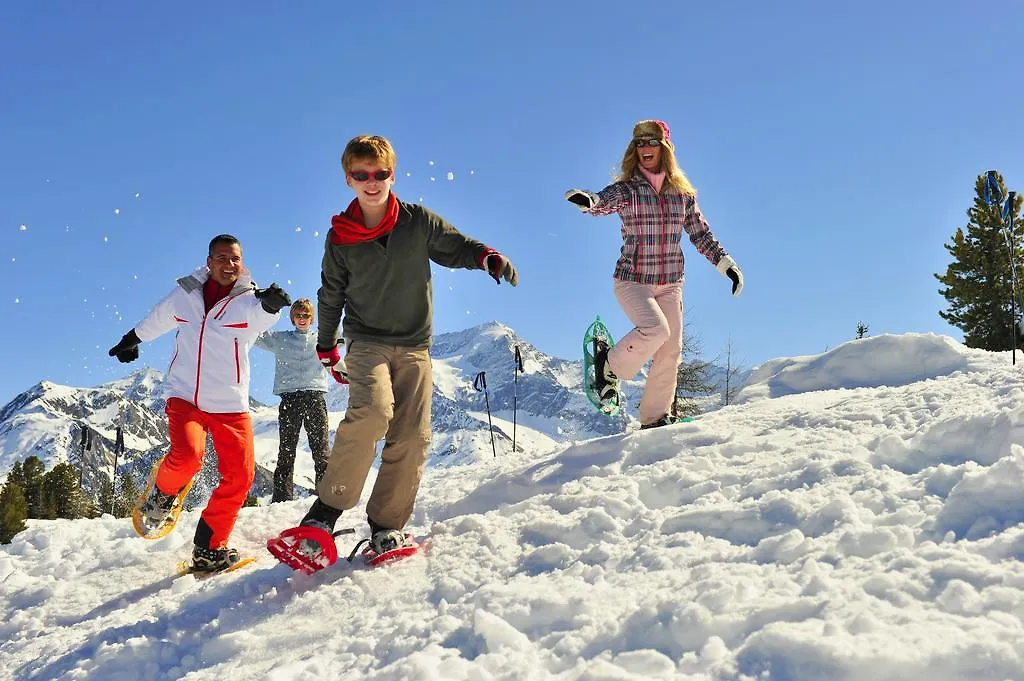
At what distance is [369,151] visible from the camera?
13.3ft

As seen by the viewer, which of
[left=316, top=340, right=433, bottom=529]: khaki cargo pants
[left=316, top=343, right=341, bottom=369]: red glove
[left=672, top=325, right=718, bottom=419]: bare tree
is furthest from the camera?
[left=672, top=325, right=718, bottom=419]: bare tree

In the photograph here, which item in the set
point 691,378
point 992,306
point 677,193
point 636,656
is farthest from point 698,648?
point 992,306

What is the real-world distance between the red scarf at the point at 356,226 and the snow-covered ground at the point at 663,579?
1672mm

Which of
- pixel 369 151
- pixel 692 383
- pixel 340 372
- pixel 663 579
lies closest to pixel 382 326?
pixel 340 372

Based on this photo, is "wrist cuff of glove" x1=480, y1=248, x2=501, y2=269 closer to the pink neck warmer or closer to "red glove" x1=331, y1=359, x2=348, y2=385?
"red glove" x1=331, y1=359, x2=348, y2=385

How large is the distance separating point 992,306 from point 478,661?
31612 mm

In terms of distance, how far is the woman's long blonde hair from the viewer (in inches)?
228

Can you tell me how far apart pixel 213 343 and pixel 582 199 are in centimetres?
280

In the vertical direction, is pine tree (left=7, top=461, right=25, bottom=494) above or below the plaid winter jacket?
below

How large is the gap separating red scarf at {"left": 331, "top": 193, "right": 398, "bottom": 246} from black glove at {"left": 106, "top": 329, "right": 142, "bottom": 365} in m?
2.05

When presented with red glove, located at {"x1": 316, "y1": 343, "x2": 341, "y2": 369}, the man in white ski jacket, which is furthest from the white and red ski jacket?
red glove, located at {"x1": 316, "y1": 343, "x2": 341, "y2": 369}

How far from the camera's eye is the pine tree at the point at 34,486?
36531 mm

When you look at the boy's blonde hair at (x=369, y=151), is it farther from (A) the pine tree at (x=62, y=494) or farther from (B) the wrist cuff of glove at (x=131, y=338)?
(A) the pine tree at (x=62, y=494)

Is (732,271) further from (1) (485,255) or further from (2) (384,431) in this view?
(2) (384,431)
